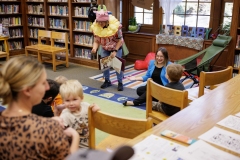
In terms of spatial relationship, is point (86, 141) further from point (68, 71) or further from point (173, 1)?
point (173, 1)

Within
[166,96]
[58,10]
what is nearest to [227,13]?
[58,10]

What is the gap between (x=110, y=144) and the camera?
193 centimetres

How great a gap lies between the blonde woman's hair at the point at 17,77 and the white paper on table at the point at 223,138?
925 mm

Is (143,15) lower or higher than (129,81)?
higher

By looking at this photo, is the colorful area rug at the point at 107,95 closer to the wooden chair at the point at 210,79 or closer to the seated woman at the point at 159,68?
the seated woman at the point at 159,68

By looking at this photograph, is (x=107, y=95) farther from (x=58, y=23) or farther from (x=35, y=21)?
(x=35, y=21)

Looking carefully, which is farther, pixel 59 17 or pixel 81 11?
pixel 59 17

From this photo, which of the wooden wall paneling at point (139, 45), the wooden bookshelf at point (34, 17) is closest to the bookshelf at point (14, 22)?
the wooden bookshelf at point (34, 17)

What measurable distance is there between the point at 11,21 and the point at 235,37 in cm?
514

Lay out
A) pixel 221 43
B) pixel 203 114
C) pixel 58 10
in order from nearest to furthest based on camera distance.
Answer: pixel 203 114 < pixel 221 43 < pixel 58 10

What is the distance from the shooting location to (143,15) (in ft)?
20.9

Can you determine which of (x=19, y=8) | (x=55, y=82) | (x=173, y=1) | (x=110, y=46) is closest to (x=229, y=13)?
(x=173, y=1)

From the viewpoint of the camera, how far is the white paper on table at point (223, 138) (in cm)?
143

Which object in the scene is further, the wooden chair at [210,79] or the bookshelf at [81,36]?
the bookshelf at [81,36]
